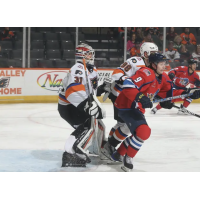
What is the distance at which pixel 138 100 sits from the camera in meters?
3.00

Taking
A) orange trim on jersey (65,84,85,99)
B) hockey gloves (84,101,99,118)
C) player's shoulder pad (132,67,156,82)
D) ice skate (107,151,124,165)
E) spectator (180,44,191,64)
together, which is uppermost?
spectator (180,44,191,64)

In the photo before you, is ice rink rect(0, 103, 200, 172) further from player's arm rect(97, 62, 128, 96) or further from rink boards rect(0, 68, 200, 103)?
rink boards rect(0, 68, 200, 103)

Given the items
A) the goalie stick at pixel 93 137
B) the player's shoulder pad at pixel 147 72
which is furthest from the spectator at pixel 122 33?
the player's shoulder pad at pixel 147 72

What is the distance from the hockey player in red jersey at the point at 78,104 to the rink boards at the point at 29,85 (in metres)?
4.13

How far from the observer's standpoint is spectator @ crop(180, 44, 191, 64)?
→ 27.7 feet

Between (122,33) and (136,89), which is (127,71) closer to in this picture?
(136,89)

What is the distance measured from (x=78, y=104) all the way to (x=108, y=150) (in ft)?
2.03

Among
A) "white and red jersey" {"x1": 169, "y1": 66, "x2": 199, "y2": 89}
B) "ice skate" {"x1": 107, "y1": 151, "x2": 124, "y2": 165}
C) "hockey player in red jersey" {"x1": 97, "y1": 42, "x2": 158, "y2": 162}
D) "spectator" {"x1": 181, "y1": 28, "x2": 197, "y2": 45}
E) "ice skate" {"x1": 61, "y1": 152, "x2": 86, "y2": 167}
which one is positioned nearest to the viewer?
"ice skate" {"x1": 61, "y1": 152, "x2": 86, "y2": 167}

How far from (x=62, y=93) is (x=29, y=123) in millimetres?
2192

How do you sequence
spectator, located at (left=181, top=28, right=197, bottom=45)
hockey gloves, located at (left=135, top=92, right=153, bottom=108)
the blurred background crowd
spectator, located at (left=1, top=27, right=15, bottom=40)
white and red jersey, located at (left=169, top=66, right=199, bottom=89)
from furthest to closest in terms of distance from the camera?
spectator, located at (left=181, top=28, right=197, bottom=45)
spectator, located at (left=1, top=27, right=15, bottom=40)
the blurred background crowd
white and red jersey, located at (left=169, top=66, right=199, bottom=89)
hockey gloves, located at (left=135, top=92, right=153, bottom=108)

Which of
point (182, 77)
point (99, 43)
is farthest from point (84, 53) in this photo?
point (99, 43)

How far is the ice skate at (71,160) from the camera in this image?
10.6 feet

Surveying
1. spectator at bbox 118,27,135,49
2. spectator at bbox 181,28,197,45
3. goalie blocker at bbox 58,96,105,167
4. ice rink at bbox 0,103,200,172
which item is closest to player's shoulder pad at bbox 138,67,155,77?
goalie blocker at bbox 58,96,105,167

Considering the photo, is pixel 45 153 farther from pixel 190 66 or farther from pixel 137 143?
pixel 190 66
